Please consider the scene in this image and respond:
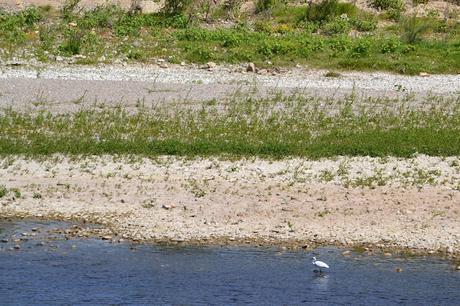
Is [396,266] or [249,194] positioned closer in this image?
[396,266]

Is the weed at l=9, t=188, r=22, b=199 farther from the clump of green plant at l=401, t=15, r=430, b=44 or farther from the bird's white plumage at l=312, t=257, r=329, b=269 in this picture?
the clump of green plant at l=401, t=15, r=430, b=44

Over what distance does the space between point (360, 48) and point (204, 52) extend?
13.6 feet

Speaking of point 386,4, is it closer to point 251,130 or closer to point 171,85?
point 171,85

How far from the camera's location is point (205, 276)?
12.1 m

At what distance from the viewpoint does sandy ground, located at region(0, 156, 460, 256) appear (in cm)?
1374

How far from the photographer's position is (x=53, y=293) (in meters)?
11.5

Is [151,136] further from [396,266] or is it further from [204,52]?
[204,52]

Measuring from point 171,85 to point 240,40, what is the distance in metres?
5.40

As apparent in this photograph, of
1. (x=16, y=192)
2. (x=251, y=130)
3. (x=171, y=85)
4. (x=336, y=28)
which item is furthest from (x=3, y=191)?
(x=336, y=28)

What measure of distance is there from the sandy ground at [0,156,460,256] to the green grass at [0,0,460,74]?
376 inches

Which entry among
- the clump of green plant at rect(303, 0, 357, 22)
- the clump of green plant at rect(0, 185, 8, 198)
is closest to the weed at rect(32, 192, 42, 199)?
the clump of green plant at rect(0, 185, 8, 198)

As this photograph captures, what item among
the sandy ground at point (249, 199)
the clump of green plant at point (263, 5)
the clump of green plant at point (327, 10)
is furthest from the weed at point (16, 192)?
the clump of green plant at point (263, 5)

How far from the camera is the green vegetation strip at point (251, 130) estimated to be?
17.0m

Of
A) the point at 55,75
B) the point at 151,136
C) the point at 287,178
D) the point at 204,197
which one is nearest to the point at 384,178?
the point at 287,178
